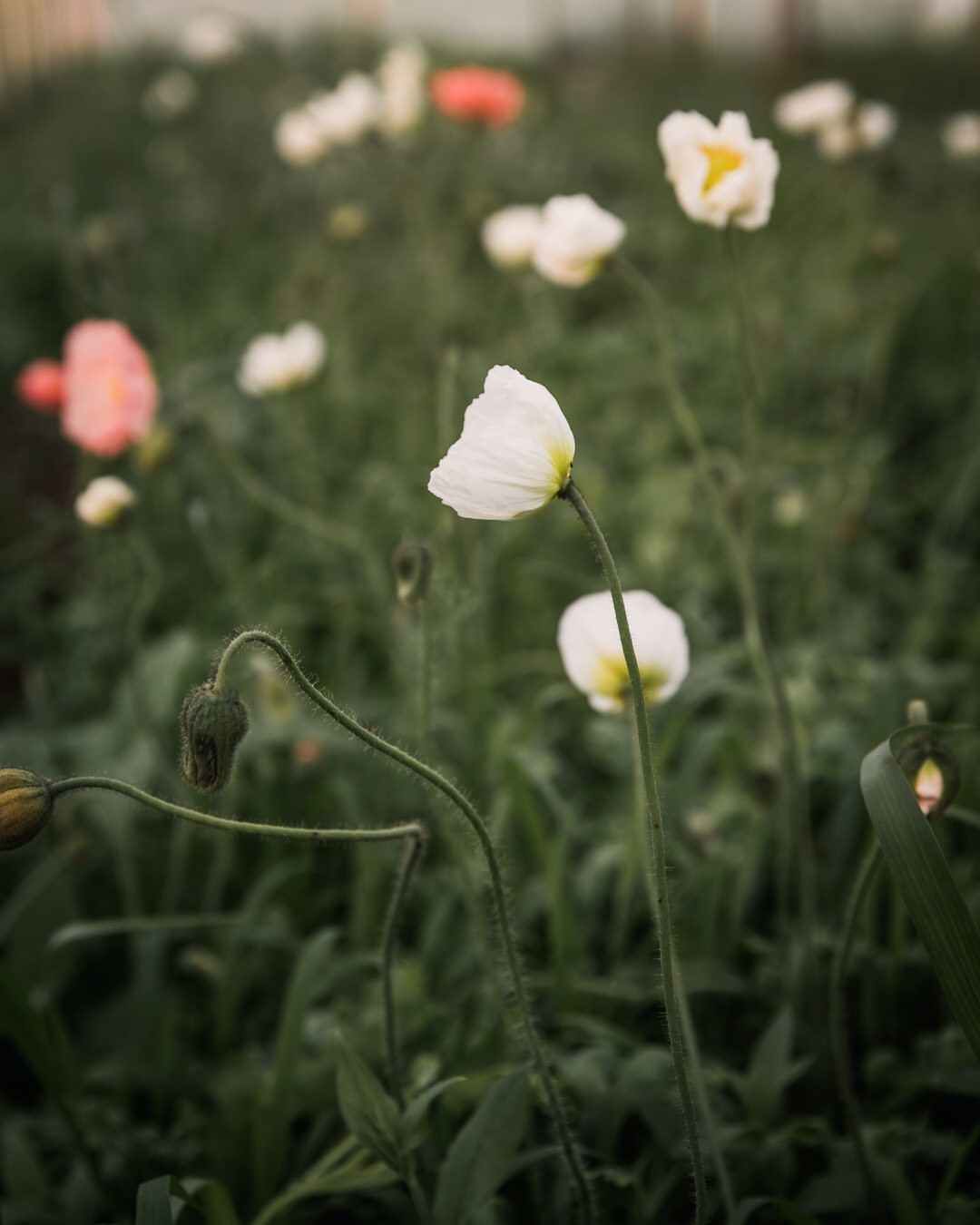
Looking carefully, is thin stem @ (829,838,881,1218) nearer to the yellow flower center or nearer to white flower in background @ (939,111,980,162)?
the yellow flower center

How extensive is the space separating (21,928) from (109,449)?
27.0 inches

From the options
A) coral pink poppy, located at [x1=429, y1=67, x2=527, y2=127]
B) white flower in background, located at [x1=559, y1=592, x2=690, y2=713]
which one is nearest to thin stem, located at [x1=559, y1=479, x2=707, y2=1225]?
white flower in background, located at [x1=559, y1=592, x2=690, y2=713]

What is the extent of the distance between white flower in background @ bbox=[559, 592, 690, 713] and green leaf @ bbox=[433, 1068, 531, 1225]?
1.12 ft

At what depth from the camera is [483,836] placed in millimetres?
743

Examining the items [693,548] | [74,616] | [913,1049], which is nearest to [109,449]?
[74,616]

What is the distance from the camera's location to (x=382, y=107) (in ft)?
8.47

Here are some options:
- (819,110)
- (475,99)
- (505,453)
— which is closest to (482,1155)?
(505,453)

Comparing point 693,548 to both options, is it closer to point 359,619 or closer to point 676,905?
point 359,619

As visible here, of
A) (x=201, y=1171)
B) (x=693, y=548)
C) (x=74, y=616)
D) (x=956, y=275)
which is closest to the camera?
(x=201, y=1171)

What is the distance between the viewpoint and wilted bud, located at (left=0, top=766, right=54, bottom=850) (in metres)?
0.68

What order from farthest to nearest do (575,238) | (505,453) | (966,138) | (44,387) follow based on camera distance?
(966,138) < (44,387) < (575,238) < (505,453)

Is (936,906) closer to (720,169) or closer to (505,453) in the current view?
(505,453)

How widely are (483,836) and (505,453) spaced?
268 mm

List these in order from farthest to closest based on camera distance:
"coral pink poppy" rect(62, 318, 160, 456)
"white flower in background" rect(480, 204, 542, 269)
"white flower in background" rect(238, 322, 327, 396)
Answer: "white flower in background" rect(480, 204, 542, 269) → "white flower in background" rect(238, 322, 327, 396) → "coral pink poppy" rect(62, 318, 160, 456)
